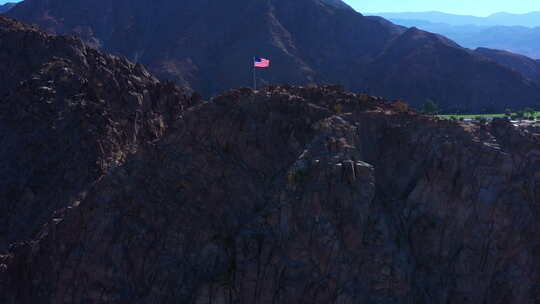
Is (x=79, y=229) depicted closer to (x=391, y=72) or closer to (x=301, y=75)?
(x=301, y=75)

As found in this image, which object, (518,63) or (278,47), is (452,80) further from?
(518,63)

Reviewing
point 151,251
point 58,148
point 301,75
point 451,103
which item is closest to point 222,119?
point 151,251

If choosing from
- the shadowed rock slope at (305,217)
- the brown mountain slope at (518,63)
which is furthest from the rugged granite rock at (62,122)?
the brown mountain slope at (518,63)

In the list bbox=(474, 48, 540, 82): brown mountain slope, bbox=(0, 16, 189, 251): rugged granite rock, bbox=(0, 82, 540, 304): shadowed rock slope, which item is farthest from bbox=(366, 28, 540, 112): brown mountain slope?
bbox=(0, 82, 540, 304): shadowed rock slope

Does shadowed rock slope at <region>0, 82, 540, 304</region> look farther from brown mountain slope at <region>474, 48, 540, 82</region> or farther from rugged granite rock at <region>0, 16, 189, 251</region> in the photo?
brown mountain slope at <region>474, 48, 540, 82</region>

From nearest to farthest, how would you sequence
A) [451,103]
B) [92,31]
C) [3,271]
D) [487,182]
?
[487,182] → [3,271] → [451,103] → [92,31]

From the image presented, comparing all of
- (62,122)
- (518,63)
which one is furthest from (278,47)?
(62,122)
